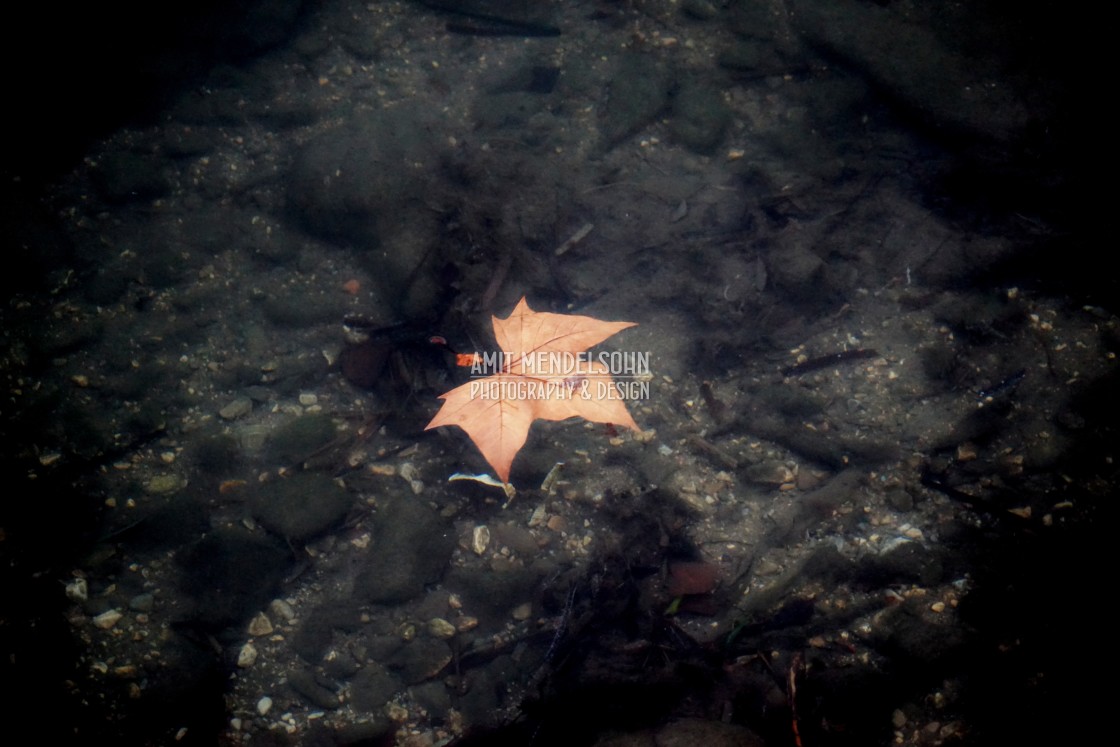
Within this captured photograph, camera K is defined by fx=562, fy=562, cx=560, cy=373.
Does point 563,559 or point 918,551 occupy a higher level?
point 918,551

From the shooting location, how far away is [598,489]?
332 cm

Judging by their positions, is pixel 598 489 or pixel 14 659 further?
pixel 598 489

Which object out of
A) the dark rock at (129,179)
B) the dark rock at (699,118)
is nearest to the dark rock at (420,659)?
the dark rock at (699,118)

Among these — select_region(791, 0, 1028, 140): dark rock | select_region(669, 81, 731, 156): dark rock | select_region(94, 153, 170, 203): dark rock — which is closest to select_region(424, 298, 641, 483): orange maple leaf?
select_region(669, 81, 731, 156): dark rock

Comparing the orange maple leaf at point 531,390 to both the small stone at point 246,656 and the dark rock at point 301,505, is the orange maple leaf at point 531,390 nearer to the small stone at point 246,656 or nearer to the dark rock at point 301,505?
the dark rock at point 301,505

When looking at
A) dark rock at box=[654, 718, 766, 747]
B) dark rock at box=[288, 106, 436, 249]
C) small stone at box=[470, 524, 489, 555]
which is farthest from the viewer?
dark rock at box=[288, 106, 436, 249]

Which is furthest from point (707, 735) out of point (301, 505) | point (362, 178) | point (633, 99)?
point (633, 99)

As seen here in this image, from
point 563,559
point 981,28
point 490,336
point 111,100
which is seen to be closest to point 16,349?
point 111,100

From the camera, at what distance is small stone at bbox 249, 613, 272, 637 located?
10.6ft

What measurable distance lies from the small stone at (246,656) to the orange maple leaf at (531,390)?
1779mm

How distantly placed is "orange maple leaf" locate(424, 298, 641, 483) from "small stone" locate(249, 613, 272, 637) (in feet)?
5.44

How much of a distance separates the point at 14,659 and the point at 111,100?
176 inches

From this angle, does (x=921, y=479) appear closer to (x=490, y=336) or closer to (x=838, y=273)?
(x=838, y=273)

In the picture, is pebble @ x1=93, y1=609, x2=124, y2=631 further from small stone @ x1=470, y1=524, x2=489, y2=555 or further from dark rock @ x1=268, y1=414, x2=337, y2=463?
small stone @ x1=470, y1=524, x2=489, y2=555
